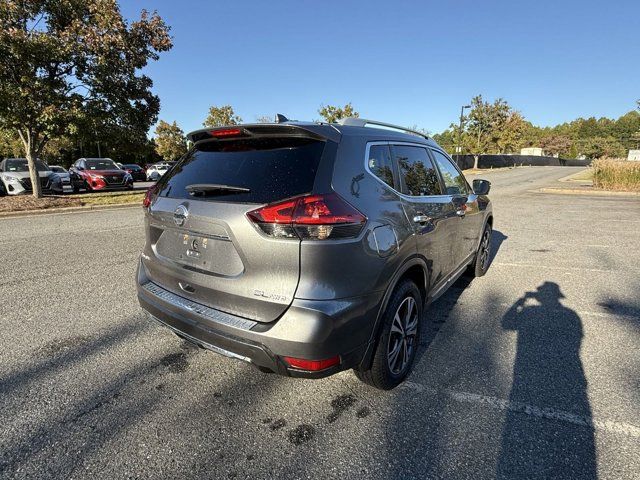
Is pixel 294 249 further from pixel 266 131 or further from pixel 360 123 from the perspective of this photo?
pixel 360 123

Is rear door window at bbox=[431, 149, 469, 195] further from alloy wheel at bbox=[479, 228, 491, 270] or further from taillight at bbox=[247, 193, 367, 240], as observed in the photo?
taillight at bbox=[247, 193, 367, 240]

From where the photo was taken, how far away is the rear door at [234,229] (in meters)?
2.04

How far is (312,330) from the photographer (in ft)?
6.44

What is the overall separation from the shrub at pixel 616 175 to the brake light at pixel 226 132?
19.6 metres

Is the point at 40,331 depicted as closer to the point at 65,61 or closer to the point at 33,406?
the point at 33,406

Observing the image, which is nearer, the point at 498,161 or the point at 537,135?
the point at 498,161

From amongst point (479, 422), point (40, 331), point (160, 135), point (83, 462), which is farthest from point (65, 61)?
point (160, 135)

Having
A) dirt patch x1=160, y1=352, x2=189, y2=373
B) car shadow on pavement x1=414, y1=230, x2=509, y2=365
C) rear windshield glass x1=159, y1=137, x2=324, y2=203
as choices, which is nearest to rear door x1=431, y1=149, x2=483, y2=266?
car shadow on pavement x1=414, y1=230, x2=509, y2=365

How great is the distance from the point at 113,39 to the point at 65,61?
1.42 metres

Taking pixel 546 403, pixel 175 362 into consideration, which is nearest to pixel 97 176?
pixel 175 362

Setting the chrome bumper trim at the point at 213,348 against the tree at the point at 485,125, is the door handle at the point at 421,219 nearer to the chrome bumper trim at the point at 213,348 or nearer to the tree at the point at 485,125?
the chrome bumper trim at the point at 213,348

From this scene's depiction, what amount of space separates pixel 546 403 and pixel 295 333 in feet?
5.79

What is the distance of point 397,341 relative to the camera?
2604 mm

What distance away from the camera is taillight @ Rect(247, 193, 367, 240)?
198 centimetres
